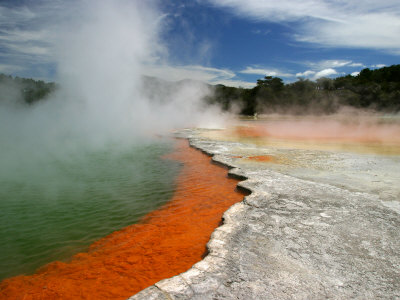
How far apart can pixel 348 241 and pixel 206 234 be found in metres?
1.21

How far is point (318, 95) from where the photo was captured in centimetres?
2555

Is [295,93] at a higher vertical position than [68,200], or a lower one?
higher

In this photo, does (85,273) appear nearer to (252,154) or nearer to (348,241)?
(348,241)

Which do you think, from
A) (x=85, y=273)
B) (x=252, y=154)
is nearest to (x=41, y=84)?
(x=252, y=154)

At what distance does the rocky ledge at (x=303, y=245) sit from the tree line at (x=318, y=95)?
839 inches

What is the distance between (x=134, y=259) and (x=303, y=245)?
4.47ft

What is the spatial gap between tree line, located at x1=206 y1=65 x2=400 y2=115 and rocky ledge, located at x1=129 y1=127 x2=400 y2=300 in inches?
839

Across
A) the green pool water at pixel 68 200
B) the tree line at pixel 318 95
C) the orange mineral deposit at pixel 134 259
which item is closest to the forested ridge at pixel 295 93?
the tree line at pixel 318 95

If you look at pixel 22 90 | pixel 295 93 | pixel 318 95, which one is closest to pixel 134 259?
pixel 318 95

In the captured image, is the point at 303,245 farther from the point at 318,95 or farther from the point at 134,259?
the point at 318,95

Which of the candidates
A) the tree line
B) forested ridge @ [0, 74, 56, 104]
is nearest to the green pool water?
the tree line

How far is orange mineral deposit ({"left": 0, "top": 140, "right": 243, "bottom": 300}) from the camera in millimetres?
1889

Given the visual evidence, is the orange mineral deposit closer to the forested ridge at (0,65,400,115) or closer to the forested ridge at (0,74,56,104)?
the forested ridge at (0,65,400,115)

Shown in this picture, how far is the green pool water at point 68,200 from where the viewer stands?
8.20 feet
